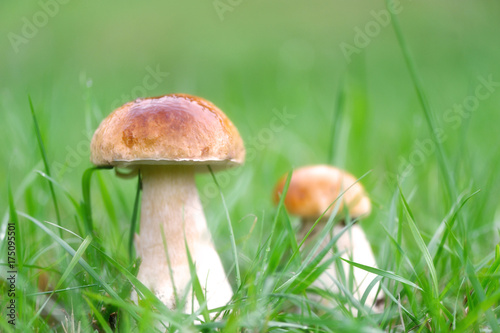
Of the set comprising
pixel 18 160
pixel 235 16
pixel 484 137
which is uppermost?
pixel 235 16

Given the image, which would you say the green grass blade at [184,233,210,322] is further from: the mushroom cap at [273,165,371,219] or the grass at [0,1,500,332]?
the mushroom cap at [273,165,371,219]

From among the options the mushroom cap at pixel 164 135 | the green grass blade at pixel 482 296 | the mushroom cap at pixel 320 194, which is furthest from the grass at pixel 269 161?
the mushroom cap at pixel 164 135

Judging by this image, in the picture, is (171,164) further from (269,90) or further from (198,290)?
(269,90)

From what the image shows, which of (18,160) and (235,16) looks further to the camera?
(235,16)

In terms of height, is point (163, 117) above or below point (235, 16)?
below

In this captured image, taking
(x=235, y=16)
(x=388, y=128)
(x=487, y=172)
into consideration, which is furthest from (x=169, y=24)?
(x=487, y=172)

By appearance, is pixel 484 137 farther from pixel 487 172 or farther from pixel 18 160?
pixel 18 160
